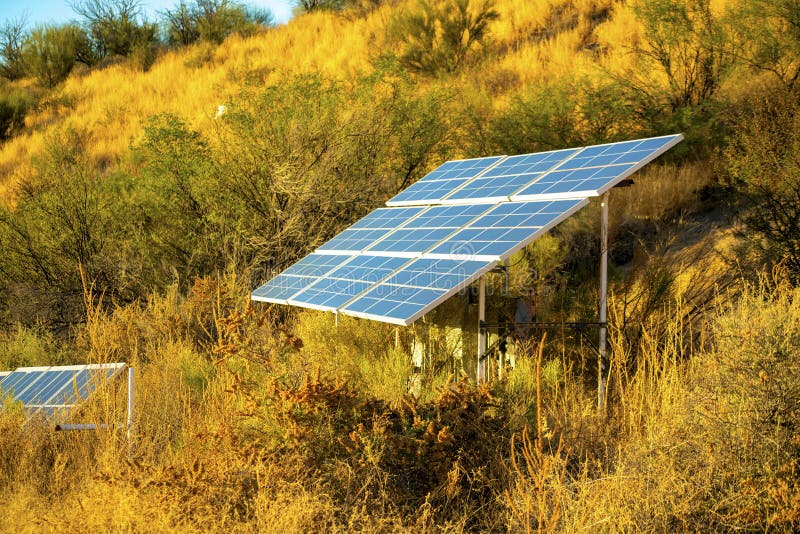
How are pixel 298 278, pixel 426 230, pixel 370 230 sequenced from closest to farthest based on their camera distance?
pixel 426 230
pixel 298 278
pixel 370 230

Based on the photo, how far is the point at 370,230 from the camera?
363 inches

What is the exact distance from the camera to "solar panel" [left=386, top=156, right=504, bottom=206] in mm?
9401

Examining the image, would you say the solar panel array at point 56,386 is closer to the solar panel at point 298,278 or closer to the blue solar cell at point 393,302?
the solar panel at point 298,278

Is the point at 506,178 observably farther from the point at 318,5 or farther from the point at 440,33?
A: the point at 318,5

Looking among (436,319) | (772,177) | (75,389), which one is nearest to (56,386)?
(75,389)

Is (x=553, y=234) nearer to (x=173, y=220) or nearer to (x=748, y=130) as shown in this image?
(x=748, y=130)

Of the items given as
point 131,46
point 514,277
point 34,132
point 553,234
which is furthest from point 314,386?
point 131,46

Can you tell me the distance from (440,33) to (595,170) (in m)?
16.7

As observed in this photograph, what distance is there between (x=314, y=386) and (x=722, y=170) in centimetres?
793

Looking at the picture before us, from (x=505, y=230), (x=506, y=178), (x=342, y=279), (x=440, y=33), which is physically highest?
(x=440, y=33)

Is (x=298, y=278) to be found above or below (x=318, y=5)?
below

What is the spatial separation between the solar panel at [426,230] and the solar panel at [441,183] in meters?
0.56

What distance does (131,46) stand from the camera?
1391 inches


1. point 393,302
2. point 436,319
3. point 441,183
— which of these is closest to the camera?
point 393,302
